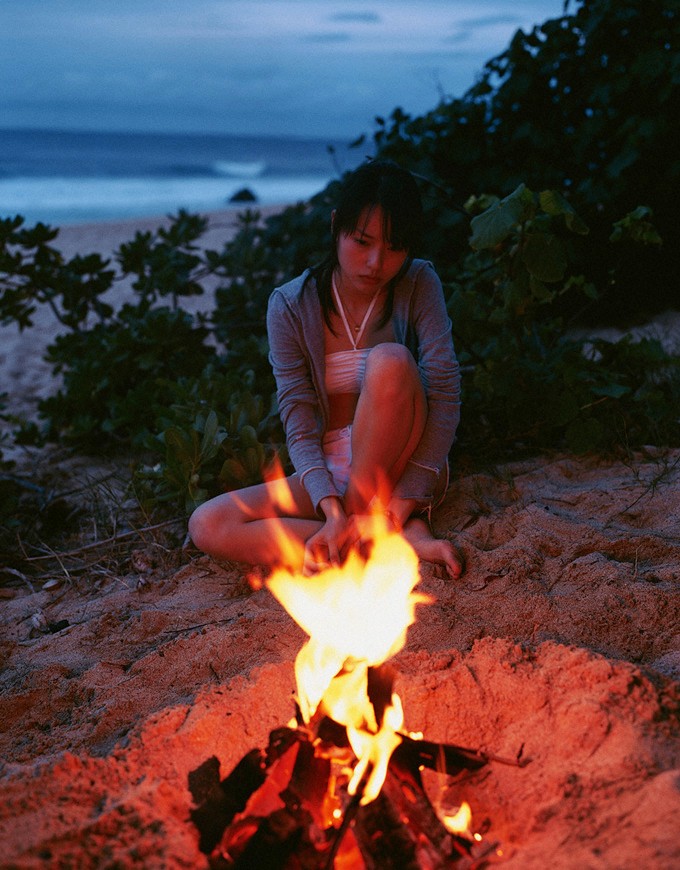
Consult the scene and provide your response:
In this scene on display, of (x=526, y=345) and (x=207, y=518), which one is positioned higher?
(x=526, y=345)

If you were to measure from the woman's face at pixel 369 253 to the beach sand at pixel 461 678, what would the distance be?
0.95 meters

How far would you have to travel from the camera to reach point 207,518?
8.96 ft

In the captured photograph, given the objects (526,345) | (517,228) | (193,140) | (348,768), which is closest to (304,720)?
(348,768)

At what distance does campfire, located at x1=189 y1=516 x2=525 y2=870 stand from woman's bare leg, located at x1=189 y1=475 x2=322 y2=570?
83 cm

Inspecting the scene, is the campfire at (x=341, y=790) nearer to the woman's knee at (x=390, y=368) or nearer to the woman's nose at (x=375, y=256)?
the woman's knee at (x=390, y=368)

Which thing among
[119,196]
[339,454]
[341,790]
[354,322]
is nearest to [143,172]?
[119,196]

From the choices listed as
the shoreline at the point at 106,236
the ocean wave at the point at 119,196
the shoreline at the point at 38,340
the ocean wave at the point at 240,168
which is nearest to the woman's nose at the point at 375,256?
the shoreline at the point at 38,340

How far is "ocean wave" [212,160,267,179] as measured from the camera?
3569cm

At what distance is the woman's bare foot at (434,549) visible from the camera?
8.12ft

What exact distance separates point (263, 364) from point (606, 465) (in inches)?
70.4

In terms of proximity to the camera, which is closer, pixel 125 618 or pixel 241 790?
pixel 241 790

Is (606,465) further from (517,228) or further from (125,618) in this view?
(125,618)

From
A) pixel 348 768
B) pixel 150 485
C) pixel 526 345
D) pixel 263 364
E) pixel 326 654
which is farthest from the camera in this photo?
pixel 263 364

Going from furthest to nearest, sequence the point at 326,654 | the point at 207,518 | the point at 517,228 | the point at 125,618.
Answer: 1. the point at 517,228
2. the point at 207,518
3. the point at 125,618
4. the point at 326,654
